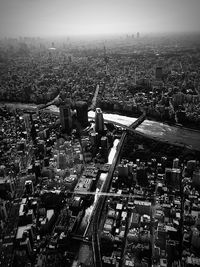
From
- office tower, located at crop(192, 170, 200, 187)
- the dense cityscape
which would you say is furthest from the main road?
office tower, located at crop(192, 170, 200, 187)

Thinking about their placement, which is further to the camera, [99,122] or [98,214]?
[99,122]

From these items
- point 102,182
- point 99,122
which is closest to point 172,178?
point 102,182

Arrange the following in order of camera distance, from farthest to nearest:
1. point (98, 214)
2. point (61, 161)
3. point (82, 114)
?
point (82, 114) < point (61, 161) < point (98, 214)

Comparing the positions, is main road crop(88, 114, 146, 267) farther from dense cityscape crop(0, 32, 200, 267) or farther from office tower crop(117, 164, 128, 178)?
office tower crop(117, 164, 128, 178)

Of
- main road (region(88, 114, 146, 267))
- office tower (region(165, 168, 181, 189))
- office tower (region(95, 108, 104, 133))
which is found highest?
office tower (region(95, 108, 104, 133))

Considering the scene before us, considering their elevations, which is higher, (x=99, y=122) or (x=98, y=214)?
(x=99, y=122)

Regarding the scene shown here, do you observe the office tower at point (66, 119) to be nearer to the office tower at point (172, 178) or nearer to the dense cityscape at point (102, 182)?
the dense cityscape at point (102, 182)

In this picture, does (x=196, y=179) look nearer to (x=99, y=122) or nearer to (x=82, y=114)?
(x=99, y=122)

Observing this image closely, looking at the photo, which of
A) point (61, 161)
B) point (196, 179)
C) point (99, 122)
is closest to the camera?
point (196, 179)

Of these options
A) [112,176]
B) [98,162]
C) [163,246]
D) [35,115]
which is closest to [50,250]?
[163,246]
